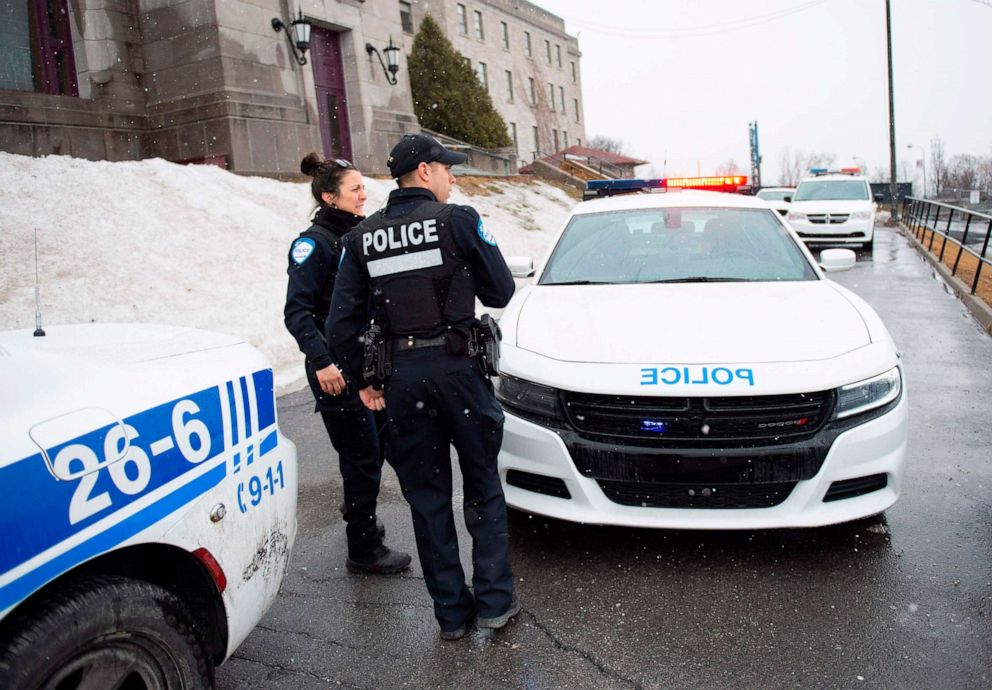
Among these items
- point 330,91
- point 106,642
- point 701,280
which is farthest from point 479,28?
point 106,642

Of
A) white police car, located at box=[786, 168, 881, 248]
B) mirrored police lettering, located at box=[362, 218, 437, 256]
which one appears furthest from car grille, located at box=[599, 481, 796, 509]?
white police car, located at box=[786, 168, 881, 248]

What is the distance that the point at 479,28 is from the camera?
4784 centimetres

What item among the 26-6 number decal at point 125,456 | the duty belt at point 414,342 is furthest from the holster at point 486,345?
the 26-6 number decal at point 125,456

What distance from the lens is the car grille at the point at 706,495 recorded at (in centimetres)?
306

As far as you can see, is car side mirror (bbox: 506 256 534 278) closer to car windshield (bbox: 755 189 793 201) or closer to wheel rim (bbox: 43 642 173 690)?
wheel rim (bbox: 43 642 173 690)

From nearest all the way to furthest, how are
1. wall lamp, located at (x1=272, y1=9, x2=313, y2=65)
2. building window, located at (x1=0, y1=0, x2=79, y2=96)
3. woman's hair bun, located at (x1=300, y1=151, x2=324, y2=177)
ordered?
woman's hair bun, located at (x1=300, y1=151, x2=324, y2=177) < building window, located at (x1=0, y1=0, x2=79, y2=96) < wall lamp, located at (x1=272, y1=9, x2=313, y2=65)

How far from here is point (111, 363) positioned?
1969mm

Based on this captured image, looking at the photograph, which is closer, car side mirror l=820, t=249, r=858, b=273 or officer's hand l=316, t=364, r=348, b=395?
officer's hand l=316, t=364, r=348, b=395

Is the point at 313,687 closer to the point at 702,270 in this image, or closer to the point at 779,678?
the point at 779,678

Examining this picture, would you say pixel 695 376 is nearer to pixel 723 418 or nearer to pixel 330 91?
pixel 723 418

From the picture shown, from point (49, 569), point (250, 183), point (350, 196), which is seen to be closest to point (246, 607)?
point (49, 569)

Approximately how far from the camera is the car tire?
5.11 feet

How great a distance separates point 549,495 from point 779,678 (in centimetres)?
114

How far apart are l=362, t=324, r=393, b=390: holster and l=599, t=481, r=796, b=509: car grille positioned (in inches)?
42.8
